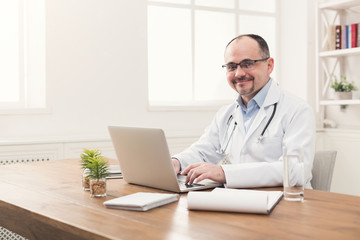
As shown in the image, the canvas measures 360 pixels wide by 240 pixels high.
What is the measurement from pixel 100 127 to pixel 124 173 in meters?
1.99

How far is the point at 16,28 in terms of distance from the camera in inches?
143

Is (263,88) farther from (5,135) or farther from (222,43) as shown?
(222,43)

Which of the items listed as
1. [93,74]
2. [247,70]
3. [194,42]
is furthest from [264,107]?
[194,42]

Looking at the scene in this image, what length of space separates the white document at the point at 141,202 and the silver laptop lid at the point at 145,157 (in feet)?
0.48

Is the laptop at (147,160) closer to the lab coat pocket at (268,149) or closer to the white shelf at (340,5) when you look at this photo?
the lab coat pocket at (268,149)

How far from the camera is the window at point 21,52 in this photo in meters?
3.61

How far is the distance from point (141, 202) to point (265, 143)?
2.74 feet

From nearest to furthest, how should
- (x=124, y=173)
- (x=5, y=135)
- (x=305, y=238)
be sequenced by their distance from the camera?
(x=305, y=238)
(x=124, y=173)
(x=5, y=135)

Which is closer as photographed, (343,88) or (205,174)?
(205,174)

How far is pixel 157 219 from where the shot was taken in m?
1.29

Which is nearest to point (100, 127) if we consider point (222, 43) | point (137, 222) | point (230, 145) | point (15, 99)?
point (15, 99)

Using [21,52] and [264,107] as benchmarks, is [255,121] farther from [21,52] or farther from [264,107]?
[21,52]

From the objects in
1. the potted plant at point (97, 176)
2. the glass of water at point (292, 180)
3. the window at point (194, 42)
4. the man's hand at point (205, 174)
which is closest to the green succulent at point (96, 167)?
the potted plant at point (97, 176)

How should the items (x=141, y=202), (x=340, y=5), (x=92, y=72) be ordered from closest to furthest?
(x=141, y=202) < (x=92, y=72) < (x=340, y=5)
